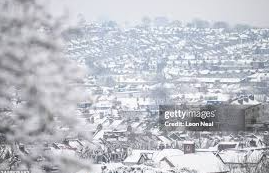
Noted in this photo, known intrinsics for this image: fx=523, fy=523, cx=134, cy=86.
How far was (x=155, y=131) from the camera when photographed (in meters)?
13.0

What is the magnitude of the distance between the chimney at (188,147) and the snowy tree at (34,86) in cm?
942

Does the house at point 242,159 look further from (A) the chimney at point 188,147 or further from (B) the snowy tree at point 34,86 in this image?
(B) the snowy tree at point 34,86

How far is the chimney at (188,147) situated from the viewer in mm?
11658

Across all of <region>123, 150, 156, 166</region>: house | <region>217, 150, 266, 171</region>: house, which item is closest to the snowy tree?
<region>217, 150, 266, 171</region>: house

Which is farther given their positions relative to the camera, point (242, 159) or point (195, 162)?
point (242, 159)

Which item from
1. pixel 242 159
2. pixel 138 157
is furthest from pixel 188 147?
pixel 242 159

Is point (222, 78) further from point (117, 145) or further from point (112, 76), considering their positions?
point (117, 145)

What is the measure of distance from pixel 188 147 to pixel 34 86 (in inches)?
388

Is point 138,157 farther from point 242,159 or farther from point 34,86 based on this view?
point 34,86

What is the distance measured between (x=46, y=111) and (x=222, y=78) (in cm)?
2030

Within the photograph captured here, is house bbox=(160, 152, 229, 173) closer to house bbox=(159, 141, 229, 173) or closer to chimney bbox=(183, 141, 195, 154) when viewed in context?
house bbox=(159, 141, 229, 173)

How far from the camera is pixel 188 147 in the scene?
38.7ft

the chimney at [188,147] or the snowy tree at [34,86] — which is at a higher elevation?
the snowy tree at [34,86]

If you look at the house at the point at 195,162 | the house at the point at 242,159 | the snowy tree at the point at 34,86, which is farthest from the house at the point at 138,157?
the snowy tree at the point at 34,86
